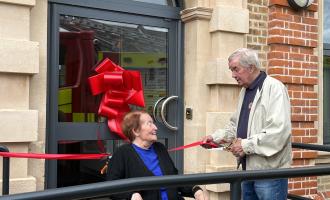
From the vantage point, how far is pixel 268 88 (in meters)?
3.21

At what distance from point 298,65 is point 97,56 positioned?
227cm

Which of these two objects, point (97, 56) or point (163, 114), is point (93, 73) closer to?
point (97, 56)

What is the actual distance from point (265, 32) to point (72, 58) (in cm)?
215

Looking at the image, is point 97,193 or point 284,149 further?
point 284,149

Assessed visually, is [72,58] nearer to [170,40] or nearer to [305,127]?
[170,40]

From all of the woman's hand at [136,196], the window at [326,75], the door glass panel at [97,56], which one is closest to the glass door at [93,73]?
the door glass panel at [97,56]

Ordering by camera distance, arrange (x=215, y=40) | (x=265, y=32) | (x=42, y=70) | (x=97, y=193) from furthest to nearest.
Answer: (x=265, y=32), (x=215, y=40), (x=42, y=70), (x=97, y=193)

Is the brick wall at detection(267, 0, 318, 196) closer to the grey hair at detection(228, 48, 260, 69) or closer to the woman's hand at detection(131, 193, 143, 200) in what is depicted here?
the grey hair at detection(228, 48, 260, 69)

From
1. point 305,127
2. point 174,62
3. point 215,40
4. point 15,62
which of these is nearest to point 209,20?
point 215,40

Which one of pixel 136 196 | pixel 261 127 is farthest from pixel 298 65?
pixel 136 196

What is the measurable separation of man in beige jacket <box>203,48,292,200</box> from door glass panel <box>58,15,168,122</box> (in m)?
1.47

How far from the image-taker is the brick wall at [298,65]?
5.00 meters

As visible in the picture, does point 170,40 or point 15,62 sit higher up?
point 170,40

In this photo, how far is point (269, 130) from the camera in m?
3.08
